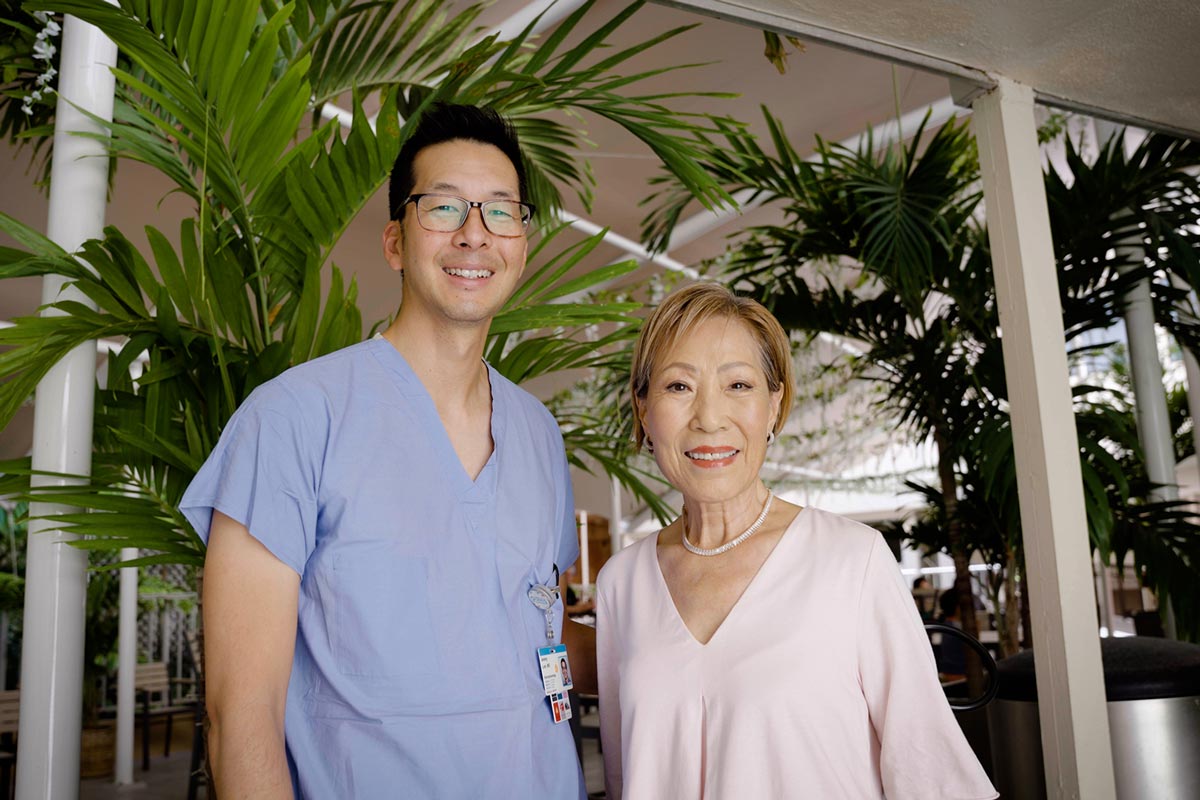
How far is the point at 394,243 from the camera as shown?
172 cm

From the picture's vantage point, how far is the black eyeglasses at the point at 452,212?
161 cm

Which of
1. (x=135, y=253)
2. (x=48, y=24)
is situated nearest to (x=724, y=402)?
(x=135, y=253)

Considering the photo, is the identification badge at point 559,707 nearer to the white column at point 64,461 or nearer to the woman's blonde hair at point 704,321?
the woman's blonde hair at point 704,321

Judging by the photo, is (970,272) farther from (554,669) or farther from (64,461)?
(64,461)

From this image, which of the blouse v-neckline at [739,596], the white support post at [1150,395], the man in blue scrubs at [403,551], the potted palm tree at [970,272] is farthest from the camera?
the white support post at [1150,395]

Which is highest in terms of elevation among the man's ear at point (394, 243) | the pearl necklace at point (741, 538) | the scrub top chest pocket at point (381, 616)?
the man's ear at point (394, 243)

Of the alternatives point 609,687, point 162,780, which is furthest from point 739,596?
point 162,780

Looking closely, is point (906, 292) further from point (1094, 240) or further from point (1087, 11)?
point (1087, 11)

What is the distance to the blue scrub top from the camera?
1.40m

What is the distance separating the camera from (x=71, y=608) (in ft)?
6.95

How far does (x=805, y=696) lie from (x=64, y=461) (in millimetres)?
1564

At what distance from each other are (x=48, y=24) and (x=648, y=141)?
159 cm

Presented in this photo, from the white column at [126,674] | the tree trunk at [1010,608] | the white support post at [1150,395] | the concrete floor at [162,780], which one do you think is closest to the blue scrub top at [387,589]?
the tree trunk at [1010,608]

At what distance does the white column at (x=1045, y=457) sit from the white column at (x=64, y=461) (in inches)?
88.4
